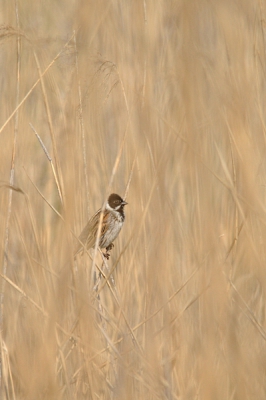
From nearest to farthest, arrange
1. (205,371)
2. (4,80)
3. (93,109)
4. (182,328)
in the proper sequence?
1. (205,371)
2. (182,328)
3. (93,109)
4. (4,80)

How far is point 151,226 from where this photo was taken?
1956mm

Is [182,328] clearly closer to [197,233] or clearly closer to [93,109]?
[197,233]

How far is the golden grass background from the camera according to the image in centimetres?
186

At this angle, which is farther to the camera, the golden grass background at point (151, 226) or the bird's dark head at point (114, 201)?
the bird's dark head at point (114, 201)

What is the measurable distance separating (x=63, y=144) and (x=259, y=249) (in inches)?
29.3

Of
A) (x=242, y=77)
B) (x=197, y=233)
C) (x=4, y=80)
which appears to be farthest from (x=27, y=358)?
(x=4, y=80)

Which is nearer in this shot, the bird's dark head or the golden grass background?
the golden grass background

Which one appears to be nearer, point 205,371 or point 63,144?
point 205,371

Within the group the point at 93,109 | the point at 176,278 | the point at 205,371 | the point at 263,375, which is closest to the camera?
the point at 205,371

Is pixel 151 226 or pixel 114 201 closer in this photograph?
pixel 151 226

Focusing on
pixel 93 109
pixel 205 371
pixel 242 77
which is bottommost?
pixel 205 371

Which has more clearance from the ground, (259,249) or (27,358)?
(259,249)

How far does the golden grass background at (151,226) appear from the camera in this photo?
1.86 m

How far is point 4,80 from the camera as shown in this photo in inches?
120
